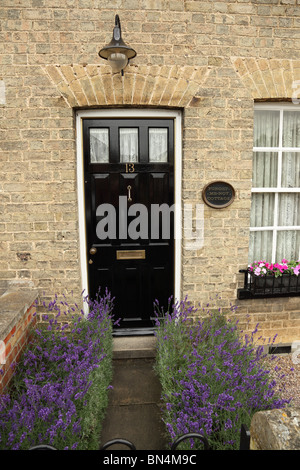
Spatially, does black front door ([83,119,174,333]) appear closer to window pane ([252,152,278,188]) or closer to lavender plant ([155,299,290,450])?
lavender plant ([155,299,290,450])

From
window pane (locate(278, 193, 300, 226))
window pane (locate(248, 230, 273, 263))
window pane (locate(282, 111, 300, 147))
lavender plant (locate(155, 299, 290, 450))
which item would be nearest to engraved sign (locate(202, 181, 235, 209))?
window pane (locate(248, 230, 273, 263))

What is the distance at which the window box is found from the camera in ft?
11.8

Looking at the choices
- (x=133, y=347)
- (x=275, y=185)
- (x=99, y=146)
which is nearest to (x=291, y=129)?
(x=275, y=185)

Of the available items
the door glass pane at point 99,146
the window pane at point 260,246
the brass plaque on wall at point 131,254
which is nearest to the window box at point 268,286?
the window pane at point 260,246

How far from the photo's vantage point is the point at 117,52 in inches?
113

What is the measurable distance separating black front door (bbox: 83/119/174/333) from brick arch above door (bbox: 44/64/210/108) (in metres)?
0.26

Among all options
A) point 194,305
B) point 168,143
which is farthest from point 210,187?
point 194,305

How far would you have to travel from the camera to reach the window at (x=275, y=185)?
11.8 ft

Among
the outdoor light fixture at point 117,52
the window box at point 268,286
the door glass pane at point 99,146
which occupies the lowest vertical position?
the window box at point 268,286

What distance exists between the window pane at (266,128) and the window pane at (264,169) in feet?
0.45

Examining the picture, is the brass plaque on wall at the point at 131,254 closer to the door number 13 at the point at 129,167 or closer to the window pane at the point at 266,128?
the door number 13 at the point at 129,167

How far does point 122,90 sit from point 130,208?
134 cm
